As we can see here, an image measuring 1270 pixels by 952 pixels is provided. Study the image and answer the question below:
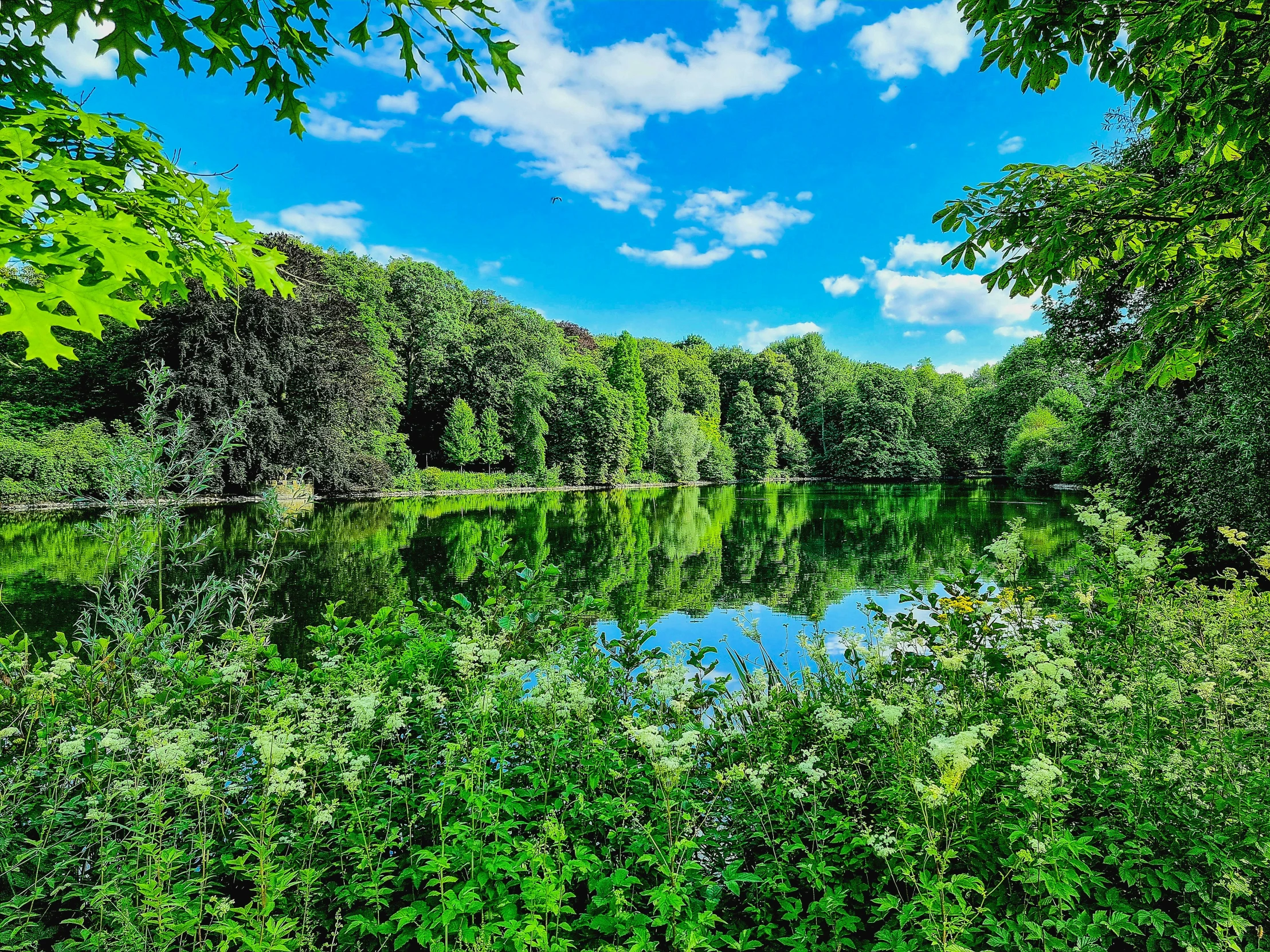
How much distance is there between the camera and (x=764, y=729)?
8.86 feet

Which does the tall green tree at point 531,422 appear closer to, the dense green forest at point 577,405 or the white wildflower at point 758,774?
the dense green forest at point 577,405

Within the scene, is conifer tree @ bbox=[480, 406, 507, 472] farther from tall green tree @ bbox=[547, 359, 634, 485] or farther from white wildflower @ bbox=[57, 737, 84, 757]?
white wildflower @ bbox=[57, 737, 84, 757]

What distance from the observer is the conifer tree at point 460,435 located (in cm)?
3706

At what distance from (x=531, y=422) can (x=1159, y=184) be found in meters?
36.8

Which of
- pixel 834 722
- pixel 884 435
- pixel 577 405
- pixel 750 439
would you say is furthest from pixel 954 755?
pixel 884 435

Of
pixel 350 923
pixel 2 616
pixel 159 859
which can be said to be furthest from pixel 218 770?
pixel 2 616

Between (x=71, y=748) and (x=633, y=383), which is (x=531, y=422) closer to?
(x=633, y=383)

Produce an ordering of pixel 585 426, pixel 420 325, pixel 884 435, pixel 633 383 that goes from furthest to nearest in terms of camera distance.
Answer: pixel 884 435, pixel 633 383, pixel 585 426, pixel 420 325

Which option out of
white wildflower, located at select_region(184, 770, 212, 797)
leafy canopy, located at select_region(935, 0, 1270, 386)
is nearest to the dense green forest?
leafy canopy, located at select_region(935, 0, 1270, 386)

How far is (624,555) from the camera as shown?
14.3 meters

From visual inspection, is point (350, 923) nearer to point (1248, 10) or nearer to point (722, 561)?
point (1248, 10)

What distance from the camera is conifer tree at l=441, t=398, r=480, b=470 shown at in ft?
122

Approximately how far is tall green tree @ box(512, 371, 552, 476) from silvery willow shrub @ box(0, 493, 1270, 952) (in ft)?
118

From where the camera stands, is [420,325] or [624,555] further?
[420,325]
